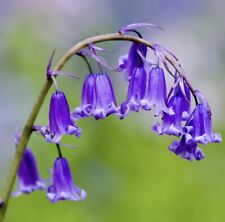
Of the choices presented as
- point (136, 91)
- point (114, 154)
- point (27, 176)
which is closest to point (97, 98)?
point (136, 91)

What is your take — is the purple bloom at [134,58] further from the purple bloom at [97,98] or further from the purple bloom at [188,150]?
the purple bloom at [188,150]

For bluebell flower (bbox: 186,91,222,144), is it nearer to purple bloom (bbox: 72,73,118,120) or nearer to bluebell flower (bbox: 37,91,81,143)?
purple bloom (bbox: 72,73,118,120)

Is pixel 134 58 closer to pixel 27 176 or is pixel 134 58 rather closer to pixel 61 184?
pixel 61 184

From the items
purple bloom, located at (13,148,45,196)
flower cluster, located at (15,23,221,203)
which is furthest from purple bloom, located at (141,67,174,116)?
purple bloom, located at (13,148,45,196)

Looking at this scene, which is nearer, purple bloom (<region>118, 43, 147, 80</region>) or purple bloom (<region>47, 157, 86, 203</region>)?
purple bloom (<region>118, 43, 147, 80</region>)

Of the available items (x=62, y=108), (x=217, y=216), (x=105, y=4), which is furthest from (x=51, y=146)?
(x=105, y=4)

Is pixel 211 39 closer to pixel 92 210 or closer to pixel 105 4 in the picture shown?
pixel 92 210
